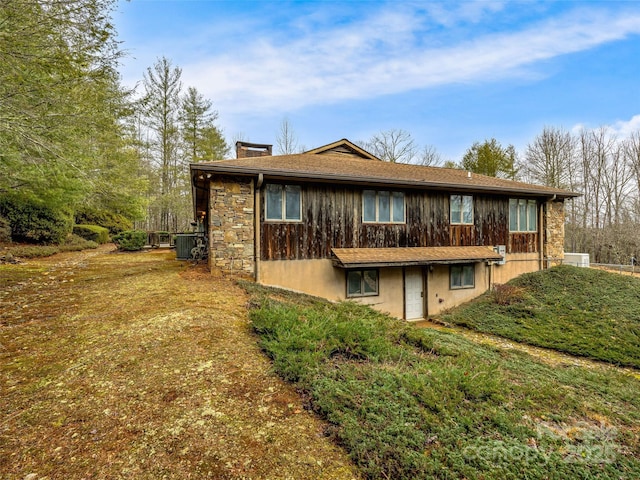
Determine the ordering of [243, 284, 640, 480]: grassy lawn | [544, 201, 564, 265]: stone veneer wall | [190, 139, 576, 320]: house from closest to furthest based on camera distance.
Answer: [243, 284, 640, 480]: grassy lawn, [190, 139, 576, 320]: house, [544, 201, 564, 265]: stone veneer wall

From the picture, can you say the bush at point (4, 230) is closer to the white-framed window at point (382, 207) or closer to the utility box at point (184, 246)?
the utility box at point (184, 246)

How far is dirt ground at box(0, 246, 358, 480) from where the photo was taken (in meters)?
2.23

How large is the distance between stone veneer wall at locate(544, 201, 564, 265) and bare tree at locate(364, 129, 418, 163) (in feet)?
50.6

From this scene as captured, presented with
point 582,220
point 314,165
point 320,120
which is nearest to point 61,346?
point 314,165

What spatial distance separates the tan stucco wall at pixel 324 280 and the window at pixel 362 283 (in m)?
0.15

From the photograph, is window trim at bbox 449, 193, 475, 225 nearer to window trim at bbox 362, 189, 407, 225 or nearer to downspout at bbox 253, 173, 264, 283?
window trim at bbox 362, 189, 407, 225

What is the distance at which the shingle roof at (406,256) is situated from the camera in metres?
9.02

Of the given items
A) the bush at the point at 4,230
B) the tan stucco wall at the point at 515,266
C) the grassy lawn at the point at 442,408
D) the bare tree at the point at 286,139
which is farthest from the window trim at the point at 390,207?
the bare tree at the point at 286,139

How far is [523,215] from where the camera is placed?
12445mm

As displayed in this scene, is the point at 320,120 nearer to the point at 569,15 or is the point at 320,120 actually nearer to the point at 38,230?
the point at 569,15

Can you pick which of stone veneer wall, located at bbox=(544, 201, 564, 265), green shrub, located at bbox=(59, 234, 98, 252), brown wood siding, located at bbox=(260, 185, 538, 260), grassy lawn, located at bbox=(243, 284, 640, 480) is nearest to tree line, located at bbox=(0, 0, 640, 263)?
green shrub, located at bbox=(59, 234, 98, 252)

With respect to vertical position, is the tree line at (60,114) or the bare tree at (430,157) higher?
the bare tree at (430,157)

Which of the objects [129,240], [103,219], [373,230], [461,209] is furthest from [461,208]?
[103,219]

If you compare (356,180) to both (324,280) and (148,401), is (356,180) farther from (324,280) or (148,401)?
(148,401)
